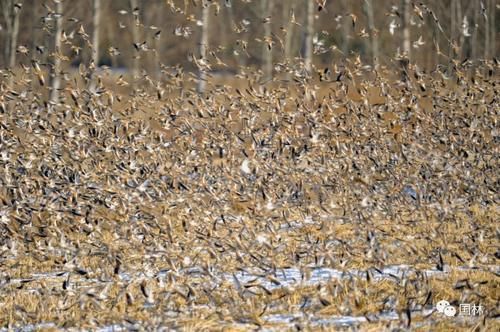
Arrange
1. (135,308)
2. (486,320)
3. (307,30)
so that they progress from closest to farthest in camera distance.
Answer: (486,320) → (135,308) → (307,30)

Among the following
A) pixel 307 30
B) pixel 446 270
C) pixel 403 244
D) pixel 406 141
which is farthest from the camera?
pixel 307 30

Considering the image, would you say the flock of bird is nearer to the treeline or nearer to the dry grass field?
the dry grass field

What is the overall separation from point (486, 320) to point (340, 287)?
0.96m

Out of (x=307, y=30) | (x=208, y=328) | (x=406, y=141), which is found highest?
(x=307, y=30)

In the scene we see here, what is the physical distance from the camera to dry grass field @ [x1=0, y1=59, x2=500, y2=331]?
6137mm

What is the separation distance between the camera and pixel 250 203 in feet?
24.3

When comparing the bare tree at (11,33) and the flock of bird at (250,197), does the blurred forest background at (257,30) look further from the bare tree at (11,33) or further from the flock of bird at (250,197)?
the flock of bird at (250,197)

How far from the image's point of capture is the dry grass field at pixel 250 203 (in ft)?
20.1

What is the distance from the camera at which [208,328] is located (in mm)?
5551

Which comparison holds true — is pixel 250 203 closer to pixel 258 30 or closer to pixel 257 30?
pixel 258 30

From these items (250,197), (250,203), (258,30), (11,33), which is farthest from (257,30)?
(250,197)

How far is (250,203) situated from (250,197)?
0.15m

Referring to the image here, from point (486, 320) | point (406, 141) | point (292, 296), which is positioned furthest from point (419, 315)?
point (406, 141)

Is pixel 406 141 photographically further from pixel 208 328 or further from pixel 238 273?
pixel 208 328
